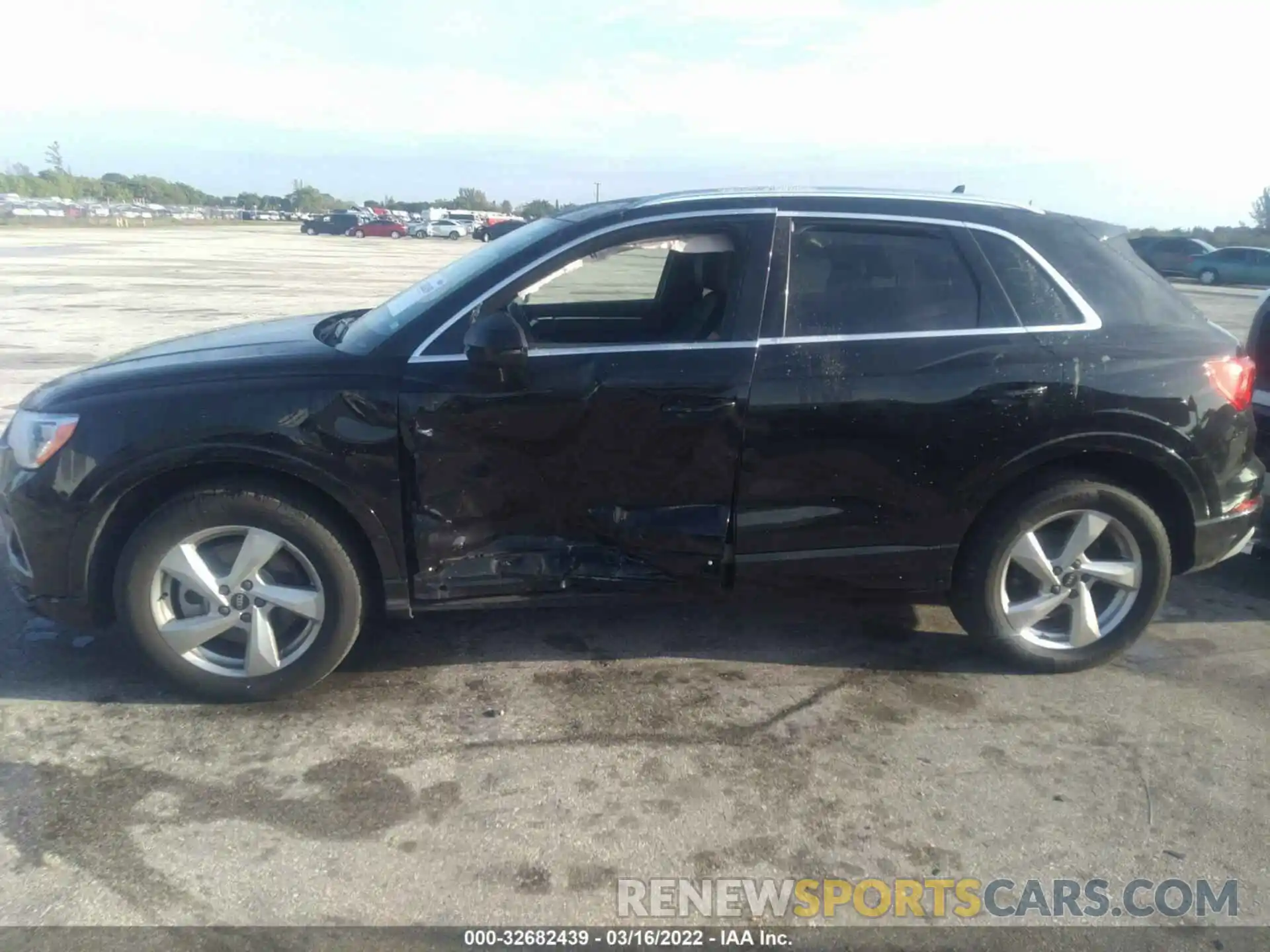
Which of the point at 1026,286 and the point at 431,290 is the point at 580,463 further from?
the point at 1026,286

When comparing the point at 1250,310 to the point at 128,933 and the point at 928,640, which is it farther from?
the point at 128,933

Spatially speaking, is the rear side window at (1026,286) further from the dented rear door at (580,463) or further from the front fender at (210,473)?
the front fender at (210,473)

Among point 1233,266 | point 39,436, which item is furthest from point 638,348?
point 1233,266

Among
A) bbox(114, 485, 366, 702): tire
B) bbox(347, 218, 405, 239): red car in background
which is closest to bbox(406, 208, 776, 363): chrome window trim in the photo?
bbox(114, 485, 366, 702): tire

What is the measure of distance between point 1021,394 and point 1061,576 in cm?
81

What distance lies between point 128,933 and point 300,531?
1.42 metres

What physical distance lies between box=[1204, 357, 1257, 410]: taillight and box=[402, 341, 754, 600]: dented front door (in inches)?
74.9

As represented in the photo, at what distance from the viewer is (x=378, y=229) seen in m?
59.0

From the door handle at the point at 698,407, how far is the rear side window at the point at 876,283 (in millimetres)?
404

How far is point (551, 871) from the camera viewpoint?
2844 millimetres

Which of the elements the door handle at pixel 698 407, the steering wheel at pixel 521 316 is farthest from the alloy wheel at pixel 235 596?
the door handle at pixel 698 407

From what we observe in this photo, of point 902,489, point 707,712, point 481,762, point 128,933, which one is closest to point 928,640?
point 902,489

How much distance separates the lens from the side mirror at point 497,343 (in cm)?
345

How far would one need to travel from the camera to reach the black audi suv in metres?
3.56
